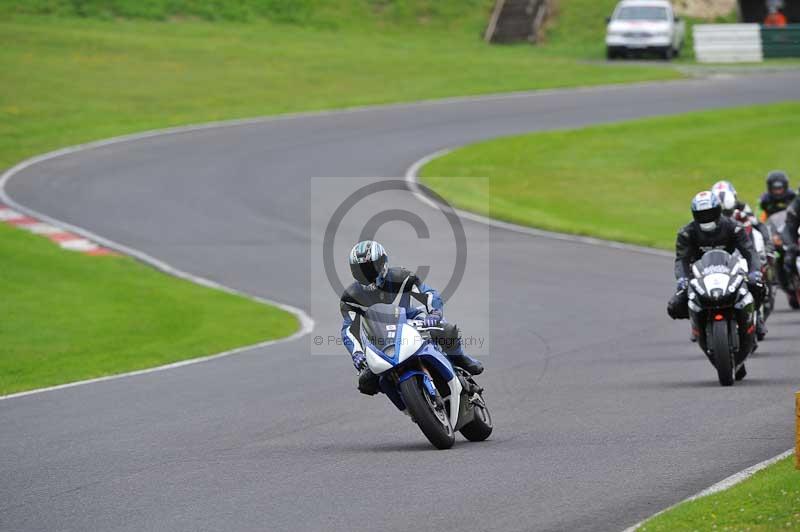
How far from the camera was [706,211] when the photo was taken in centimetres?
1288

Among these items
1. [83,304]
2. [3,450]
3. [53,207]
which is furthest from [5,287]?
[3,450]

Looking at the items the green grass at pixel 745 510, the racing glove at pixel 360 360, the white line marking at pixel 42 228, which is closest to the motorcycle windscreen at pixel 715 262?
the racing glove at pixel 360 360

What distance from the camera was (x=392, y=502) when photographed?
26.4 feet

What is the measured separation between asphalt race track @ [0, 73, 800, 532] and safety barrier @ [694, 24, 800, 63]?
25434 millimetres

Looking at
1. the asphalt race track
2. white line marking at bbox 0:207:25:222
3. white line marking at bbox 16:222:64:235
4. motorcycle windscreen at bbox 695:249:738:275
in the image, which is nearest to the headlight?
motorcycle windscreen at bbox 695:249:738:275

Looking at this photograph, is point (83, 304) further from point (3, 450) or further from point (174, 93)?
point (174, 93)

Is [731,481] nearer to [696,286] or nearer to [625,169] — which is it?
[696,286]

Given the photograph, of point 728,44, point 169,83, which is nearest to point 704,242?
point 169,83

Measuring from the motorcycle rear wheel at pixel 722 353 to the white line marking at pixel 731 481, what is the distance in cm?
306

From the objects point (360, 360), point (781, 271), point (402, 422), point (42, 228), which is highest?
point (360, 360)

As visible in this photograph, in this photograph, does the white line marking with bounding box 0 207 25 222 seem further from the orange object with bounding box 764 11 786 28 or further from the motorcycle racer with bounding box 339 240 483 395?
the orange object with bounding box 764 11 786 28

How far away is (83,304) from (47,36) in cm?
3100

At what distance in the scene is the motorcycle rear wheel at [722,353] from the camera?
1192 cm

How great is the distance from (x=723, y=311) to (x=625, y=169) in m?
21.7
